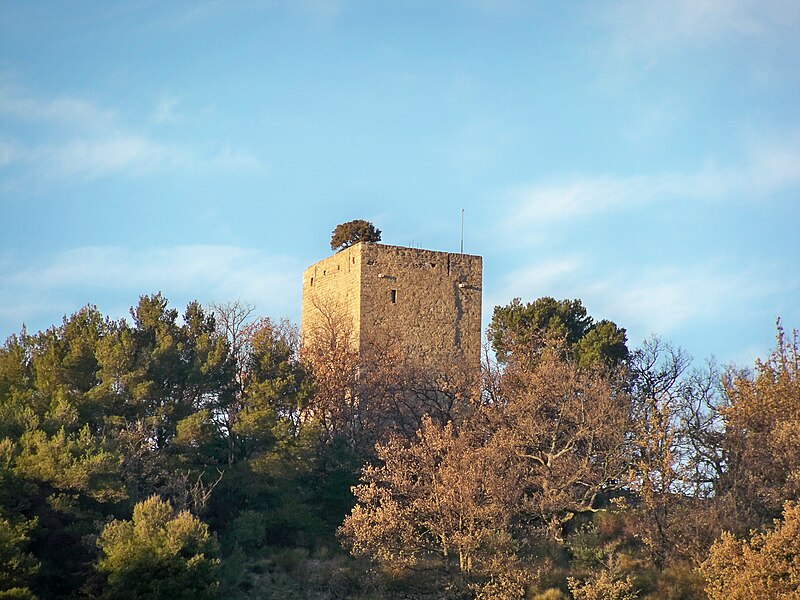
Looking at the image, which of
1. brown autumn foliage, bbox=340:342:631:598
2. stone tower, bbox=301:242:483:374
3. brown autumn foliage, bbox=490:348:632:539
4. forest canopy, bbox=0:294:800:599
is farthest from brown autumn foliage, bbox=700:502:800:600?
stone tower, bbox=301:242:483:374

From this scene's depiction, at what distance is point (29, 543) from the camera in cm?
2466

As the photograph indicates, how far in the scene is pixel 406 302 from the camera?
125ft

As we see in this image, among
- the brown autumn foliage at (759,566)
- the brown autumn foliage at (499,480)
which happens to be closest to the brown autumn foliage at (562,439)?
the brown autumn foliage at (499,480)

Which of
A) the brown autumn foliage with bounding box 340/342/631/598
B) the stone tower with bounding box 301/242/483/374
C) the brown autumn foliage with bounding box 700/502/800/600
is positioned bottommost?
the brown autumn foliage with bounding box 700/502/800/600

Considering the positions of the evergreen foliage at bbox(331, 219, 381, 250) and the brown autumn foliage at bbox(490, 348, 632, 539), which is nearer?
the brown autumn foliage at bbox(490, 348, 632, 539)

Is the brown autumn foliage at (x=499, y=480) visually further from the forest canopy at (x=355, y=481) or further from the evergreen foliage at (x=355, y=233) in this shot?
the evergreen foliage at (x=355, y=233)

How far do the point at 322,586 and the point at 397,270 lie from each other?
1335 centimetres

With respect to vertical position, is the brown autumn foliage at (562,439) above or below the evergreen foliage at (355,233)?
below

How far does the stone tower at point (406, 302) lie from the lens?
37.4 m

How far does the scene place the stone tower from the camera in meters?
37.4

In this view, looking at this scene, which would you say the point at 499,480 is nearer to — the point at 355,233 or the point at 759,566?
the point at 759,566

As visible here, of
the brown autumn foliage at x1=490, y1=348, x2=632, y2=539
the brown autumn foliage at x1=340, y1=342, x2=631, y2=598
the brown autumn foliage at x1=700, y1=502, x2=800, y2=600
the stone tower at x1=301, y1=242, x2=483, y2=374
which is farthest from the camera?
the stone tower at x1=301, y1=242, x2=483, y2=374

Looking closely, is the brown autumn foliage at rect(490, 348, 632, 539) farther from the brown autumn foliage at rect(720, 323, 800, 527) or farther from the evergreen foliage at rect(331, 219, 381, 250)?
the evergreen foliage at rect(331, 219, 381, 250)

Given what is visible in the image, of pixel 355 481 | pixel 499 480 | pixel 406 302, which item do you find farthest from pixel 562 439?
pixel 406 302
